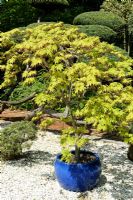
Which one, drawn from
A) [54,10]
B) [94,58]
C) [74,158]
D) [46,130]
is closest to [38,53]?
[94,58]

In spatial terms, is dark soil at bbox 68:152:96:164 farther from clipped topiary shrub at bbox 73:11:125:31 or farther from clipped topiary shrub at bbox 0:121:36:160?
clipped topiary shrub at bbox 73:11:125:31

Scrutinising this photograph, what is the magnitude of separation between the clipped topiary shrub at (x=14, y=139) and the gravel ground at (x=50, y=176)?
182 mm

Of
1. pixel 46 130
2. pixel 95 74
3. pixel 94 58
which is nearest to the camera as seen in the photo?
pixel 95 74

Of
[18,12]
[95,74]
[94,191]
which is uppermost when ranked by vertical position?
[95,74]

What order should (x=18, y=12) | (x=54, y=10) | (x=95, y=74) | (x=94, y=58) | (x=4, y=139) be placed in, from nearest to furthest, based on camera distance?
(x=95, y=74) < (x=94, y=58) < (x=4, y=139) < (x=54, y=10) < (x=18, y=12)

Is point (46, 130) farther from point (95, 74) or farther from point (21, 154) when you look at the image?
point (95, 74)

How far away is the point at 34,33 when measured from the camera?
22.4 feet

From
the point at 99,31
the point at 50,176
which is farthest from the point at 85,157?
the point at 99,31

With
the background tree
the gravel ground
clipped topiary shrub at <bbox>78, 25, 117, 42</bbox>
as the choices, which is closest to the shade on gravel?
the gravel ground

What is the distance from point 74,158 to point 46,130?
324 cm

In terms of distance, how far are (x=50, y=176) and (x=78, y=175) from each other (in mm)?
820

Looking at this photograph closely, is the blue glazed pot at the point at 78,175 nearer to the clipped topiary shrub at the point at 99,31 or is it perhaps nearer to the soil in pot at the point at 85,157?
the soil in pot at the point at 85,157

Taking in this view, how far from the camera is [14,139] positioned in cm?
745

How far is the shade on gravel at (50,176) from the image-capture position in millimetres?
6221
